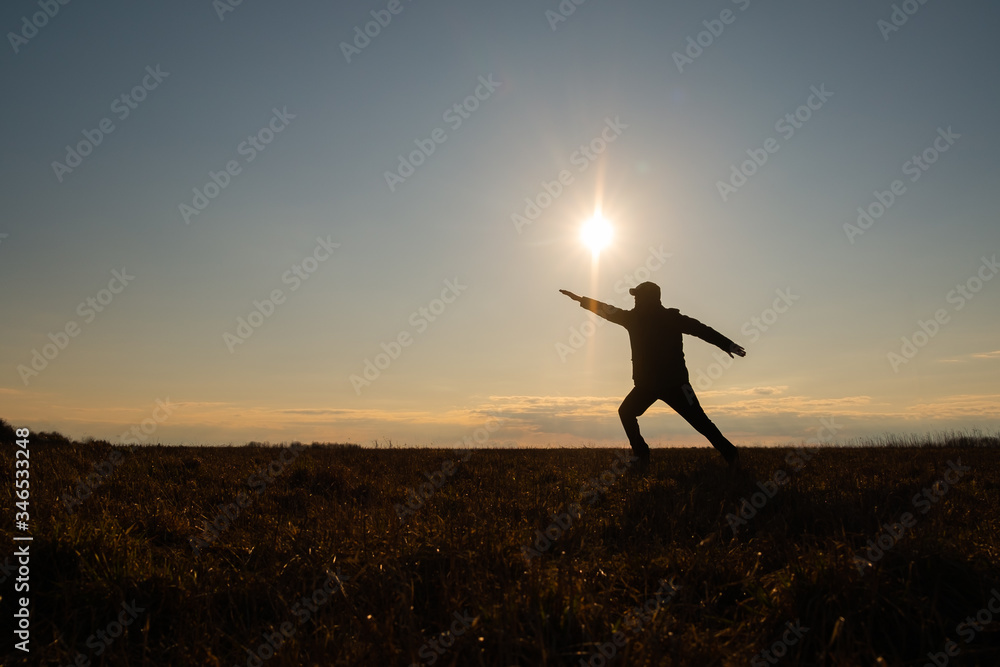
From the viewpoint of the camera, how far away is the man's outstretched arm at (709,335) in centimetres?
977

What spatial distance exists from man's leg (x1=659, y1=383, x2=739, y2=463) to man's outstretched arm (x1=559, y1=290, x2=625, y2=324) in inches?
63.0

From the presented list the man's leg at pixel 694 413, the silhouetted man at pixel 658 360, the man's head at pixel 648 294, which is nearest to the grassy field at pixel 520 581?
the man's leg at pixel 694 413

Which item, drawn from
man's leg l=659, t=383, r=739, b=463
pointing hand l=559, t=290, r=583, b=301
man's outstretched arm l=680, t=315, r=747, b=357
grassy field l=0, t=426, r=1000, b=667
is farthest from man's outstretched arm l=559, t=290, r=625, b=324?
grassy field l=0, t=426, r=1000, b=667

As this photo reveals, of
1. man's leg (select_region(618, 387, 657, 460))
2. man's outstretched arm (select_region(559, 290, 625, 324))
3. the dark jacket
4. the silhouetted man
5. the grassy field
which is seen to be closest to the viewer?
the grassy field

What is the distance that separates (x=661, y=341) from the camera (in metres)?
9.95

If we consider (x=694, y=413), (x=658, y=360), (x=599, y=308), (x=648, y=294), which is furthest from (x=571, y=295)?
(x=694, y=413)

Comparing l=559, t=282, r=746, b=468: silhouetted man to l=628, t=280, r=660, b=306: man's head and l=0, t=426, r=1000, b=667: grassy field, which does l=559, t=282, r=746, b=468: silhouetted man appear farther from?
l=0, t=426, r=1000, b=667: grassy field

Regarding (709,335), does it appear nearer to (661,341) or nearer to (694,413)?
(661,341)

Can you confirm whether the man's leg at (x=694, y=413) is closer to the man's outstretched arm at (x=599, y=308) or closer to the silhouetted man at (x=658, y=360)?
the silhouetted man at (x=658, y=360)

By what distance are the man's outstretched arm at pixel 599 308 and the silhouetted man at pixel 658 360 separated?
22 centimetres

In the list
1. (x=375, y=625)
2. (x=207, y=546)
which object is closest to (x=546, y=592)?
(x=375, y=625)

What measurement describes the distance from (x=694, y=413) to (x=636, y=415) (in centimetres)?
99

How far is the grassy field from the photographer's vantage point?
287cm

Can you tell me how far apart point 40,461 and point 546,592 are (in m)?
9.10
